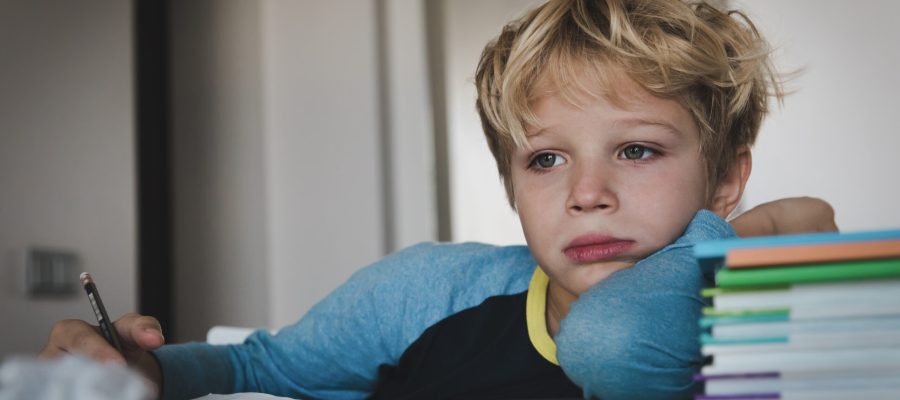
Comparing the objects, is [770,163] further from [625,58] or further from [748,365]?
[748,365]

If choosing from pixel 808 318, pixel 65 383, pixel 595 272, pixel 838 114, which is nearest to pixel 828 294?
pixel 808 318

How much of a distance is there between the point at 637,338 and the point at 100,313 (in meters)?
0.37

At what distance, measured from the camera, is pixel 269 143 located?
9.53 ft

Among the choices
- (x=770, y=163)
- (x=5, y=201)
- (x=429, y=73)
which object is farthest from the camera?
(x=429, y=73)

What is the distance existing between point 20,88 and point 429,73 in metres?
1.53

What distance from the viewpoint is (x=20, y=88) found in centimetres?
189

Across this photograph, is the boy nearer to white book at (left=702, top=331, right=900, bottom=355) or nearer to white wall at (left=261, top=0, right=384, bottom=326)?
white book at (left=702, top=331, right=900, bottom=355)

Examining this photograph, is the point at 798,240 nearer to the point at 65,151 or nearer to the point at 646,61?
the point at 646,61

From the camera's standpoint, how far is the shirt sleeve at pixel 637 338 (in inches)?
22.6

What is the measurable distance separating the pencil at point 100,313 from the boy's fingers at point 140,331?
0.04 feet

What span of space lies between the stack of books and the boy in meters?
0.29

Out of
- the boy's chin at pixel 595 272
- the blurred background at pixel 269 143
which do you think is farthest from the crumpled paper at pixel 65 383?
the blurred background at pixel 269 143

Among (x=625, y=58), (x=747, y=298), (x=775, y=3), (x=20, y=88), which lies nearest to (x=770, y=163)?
(x=775, y=3)

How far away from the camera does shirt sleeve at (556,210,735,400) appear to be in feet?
1.89
